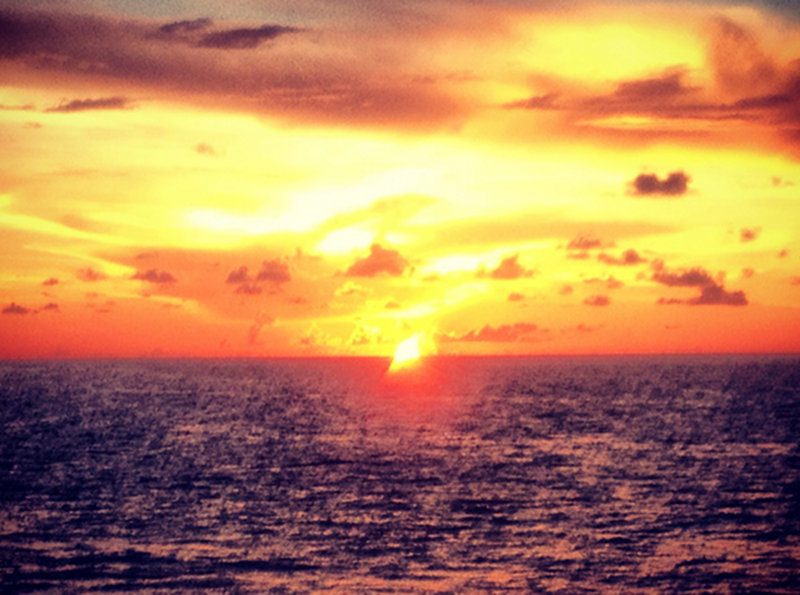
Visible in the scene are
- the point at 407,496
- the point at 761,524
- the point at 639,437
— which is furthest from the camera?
the point at 639,437

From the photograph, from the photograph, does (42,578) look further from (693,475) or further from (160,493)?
(693,475)

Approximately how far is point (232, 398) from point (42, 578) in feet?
499

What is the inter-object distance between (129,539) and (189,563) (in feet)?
23.0

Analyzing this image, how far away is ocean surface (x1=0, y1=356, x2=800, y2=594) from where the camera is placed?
44.8 m

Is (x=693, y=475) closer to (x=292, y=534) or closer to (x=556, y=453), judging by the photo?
(x=556, y=453)

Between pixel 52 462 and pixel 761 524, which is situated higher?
pixel 52 462

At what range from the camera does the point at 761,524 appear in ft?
183

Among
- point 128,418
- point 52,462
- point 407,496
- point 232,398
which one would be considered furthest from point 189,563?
point 232,398

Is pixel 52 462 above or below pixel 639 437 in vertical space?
above

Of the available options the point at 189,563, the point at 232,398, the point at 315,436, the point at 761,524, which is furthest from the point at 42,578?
the point at 232,398

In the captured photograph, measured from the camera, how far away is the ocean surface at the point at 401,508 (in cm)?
4484

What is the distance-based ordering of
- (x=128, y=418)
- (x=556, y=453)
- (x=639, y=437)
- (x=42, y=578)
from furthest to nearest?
(x=128, y=418) < (x=639, y=437) < (x=556, y=453) < (x=42, y=578)

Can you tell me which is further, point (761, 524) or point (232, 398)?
point (232, 398)

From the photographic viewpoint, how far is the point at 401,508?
61.2m
